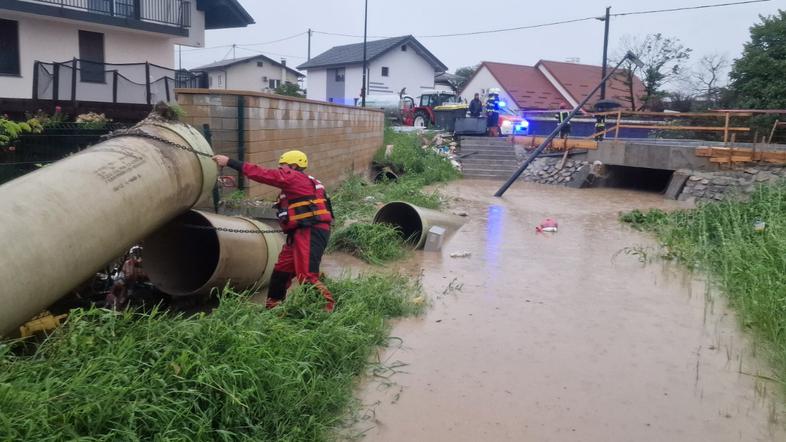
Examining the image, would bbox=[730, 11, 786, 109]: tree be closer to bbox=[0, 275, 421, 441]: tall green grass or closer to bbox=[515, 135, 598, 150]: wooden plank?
bbox=[515, 135, 598, 150]: wooden plank

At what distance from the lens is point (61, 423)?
2574 mm

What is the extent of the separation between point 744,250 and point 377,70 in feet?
118

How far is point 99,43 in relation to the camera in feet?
63.6

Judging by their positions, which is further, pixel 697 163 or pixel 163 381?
pixel 697 163

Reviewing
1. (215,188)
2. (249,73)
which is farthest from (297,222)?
(249,73)

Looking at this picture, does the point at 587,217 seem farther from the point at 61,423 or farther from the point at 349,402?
the point at 61,423

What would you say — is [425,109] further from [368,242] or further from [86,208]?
[86,208]

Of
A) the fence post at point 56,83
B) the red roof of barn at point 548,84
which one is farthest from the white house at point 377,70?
the fence post at point 56,83

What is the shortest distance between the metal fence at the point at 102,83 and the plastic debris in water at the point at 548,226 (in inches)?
286

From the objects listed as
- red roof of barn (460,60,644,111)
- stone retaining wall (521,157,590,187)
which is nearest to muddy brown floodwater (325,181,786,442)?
stone retaining wall (521,157,590,187)

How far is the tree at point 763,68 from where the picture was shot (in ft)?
74.4

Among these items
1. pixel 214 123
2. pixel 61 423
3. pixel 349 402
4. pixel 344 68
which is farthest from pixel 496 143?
pixel 344 68

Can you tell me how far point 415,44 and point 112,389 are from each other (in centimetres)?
4174

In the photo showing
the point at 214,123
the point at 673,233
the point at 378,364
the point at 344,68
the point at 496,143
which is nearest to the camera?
the point at 378,364
